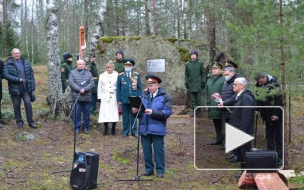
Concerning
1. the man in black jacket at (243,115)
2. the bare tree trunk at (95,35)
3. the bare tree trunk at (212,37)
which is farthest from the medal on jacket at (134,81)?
the bare tree trunk at (212,37)

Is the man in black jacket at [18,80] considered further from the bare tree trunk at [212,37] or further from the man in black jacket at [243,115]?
the bare tree trunk at [212,37]

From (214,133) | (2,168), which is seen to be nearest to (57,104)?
(2,168)

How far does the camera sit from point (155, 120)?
21.1 feet

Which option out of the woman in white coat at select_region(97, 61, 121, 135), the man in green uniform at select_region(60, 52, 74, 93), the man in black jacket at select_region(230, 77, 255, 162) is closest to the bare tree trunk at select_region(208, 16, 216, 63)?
the man in green uniform at select_region(60, 52, 74, 93)

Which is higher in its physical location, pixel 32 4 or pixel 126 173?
pixel 32 4

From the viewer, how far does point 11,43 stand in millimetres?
21828

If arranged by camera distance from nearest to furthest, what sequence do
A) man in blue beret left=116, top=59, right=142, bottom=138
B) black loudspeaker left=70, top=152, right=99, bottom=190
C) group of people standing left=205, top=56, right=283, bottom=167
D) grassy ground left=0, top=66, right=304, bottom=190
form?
1. black loudspeaker left=70, top=152, right=99, bottom=190
2. group of people standing left=205, top=56, right=283, bottom=167
3. grassy ground left=0, top=66, right=304, bottom=190
4. man in blue beret left=116, top=59, right=142, bottom=138

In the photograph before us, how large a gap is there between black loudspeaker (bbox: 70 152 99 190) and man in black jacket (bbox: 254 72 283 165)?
10.1 feet

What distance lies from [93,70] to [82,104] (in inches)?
86.4

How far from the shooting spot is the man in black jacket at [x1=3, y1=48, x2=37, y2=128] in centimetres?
890

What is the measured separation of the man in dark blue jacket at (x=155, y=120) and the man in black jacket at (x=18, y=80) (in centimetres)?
370

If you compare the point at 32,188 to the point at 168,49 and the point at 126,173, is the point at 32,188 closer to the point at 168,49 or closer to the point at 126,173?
the point at 126,173

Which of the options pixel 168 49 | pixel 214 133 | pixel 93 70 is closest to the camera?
pixel 214 133

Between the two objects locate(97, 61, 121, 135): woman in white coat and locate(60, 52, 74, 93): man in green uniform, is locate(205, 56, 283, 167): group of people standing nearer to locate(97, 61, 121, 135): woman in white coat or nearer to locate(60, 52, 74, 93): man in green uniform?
locate(97, 61, 121, 135): woman in white coat
